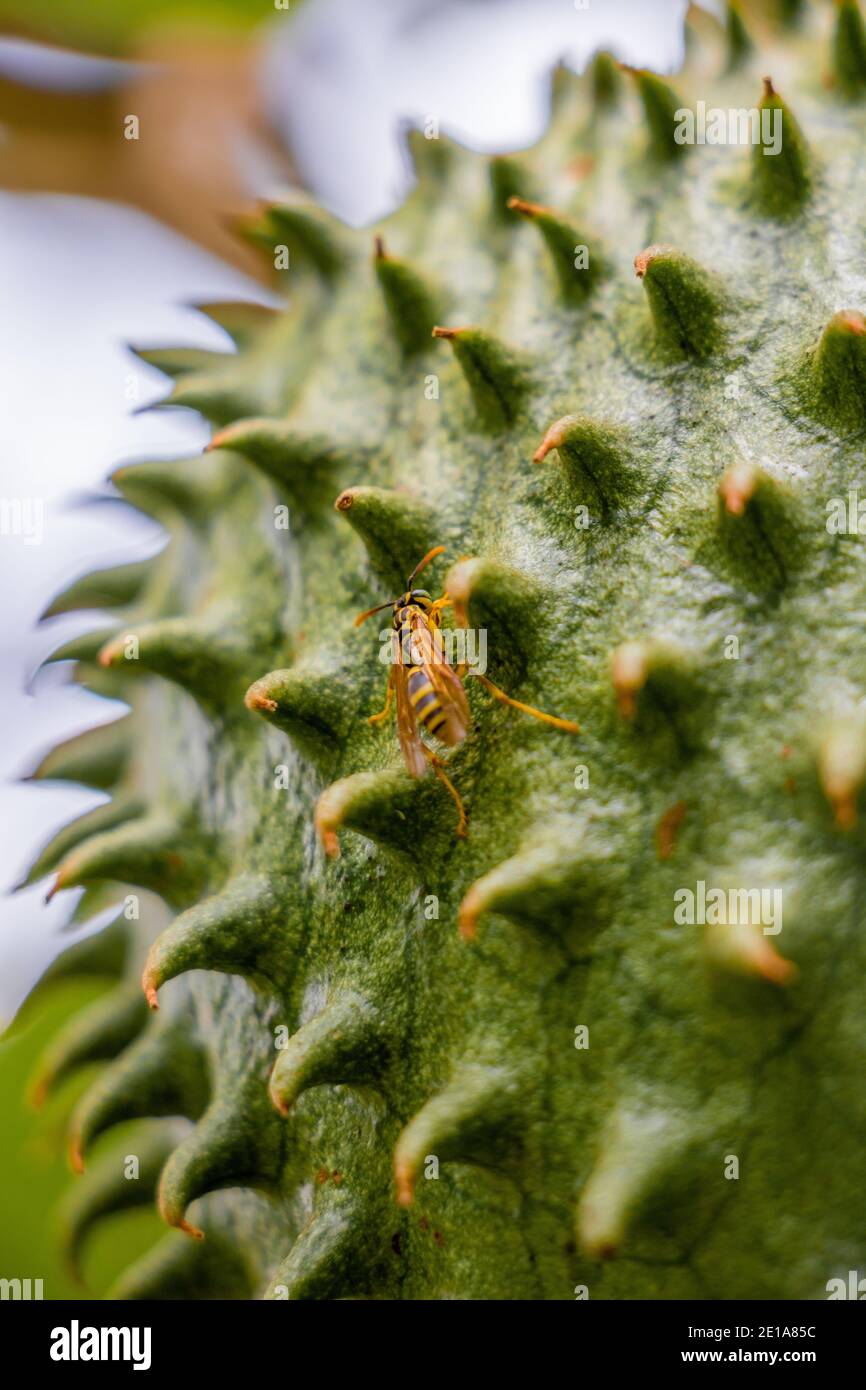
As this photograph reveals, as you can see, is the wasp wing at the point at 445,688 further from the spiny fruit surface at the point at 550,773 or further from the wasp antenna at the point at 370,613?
the wasp antenna at the point at 370,613

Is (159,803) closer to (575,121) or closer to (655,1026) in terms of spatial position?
(655,1026)

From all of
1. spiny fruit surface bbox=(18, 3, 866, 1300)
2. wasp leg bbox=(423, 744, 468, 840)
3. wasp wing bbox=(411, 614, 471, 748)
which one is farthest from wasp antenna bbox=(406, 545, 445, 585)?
wasp leg bbox=(423, 744, 468, 840)

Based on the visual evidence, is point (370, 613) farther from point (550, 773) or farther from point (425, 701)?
point (550, 773)

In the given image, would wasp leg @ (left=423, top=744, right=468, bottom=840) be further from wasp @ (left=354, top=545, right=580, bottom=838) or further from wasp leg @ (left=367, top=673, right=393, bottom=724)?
wasp leg @ (left=367, top=673, right=393, bottom=724)

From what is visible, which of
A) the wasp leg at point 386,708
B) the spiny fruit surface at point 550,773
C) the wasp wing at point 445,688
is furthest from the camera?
the wasp leg at point 386,708

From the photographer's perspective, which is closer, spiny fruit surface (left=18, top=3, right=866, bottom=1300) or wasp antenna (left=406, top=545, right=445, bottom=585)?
spiny fruit surface (left=18, top=3, right=866, bottom=1300)

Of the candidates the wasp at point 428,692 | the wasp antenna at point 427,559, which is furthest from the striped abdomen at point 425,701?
the wasp antenna at point 427,559
